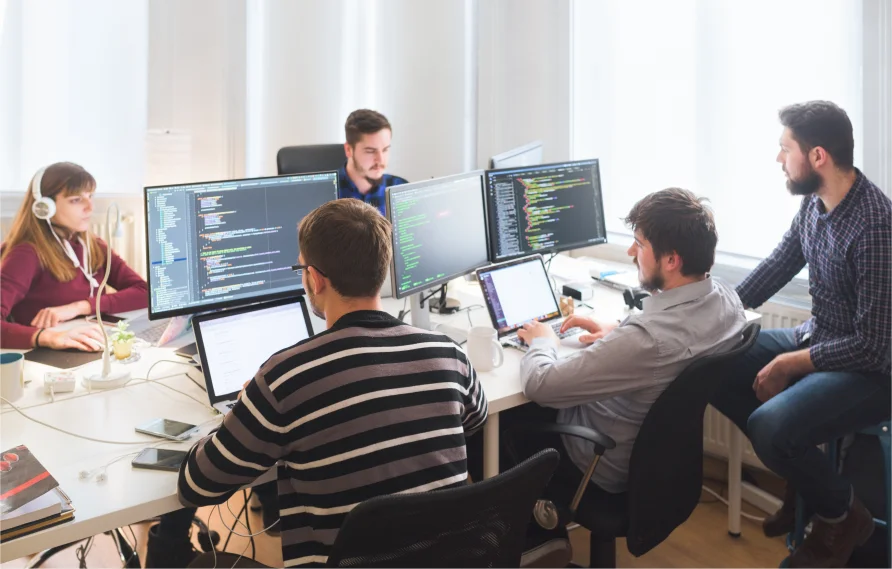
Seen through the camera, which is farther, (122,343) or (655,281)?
(122,343)

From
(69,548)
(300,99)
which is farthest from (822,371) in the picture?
(300,99)

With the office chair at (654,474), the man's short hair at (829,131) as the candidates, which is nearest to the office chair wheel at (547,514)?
the office chair at (654,474)

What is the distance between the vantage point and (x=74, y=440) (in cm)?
171

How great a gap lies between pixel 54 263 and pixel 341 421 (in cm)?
167

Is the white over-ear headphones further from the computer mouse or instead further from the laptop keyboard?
the computer mouse

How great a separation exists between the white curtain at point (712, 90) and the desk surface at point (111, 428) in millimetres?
1364

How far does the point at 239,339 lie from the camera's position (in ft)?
6.28

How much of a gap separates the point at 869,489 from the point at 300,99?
3057 mm

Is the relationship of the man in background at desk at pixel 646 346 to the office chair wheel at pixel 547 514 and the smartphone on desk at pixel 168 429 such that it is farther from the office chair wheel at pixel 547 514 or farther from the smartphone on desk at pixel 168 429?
the smartphone on desk at pixel 168 429

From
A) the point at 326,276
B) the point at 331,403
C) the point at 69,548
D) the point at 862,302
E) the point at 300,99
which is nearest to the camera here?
the point at 331,403

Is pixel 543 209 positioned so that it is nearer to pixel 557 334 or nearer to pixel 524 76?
pixel 557 334

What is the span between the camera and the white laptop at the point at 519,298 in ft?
7.85

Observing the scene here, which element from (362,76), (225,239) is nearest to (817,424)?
(225,239)

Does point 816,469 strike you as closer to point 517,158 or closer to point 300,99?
point 517,158
